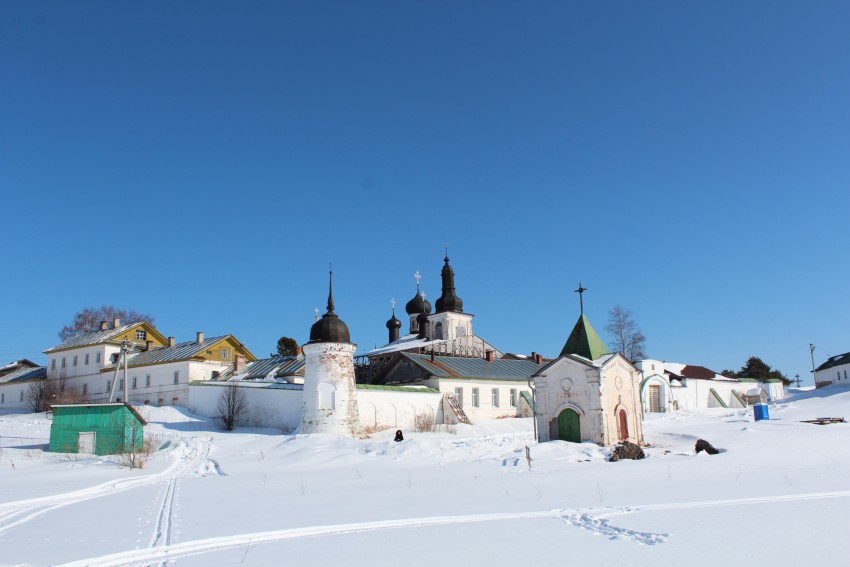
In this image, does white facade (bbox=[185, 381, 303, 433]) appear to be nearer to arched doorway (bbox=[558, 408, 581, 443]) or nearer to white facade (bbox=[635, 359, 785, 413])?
arched doorway (bbox=[558, 408, 581, 443])

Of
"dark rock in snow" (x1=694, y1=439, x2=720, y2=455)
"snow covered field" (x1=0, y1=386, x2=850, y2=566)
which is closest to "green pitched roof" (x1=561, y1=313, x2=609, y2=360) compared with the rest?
"snow covered field" (x1=0, y1=386, x2=850, y2=566)

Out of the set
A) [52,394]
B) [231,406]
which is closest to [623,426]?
[231,406]

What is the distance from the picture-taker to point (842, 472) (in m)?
16.2

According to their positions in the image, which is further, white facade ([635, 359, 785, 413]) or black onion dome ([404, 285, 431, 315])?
black onion dome ([404, 285, 431, 315])

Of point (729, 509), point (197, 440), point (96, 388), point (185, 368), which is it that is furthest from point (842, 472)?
point (96, 388)

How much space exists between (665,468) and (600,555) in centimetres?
1060

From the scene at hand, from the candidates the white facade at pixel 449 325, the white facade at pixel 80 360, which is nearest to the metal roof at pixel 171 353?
the white facade at pixel 80 360

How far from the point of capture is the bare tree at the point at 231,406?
34.0m

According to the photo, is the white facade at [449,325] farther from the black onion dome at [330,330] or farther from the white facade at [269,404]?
the black onion dome at [330,330]

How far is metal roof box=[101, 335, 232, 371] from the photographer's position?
144ft

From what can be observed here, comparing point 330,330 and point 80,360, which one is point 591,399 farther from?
point 80,360

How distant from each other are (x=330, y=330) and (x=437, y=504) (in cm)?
1749

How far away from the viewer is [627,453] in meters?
21.0

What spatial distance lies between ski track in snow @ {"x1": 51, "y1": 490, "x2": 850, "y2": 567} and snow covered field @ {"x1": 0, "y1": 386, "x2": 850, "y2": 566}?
3cm
